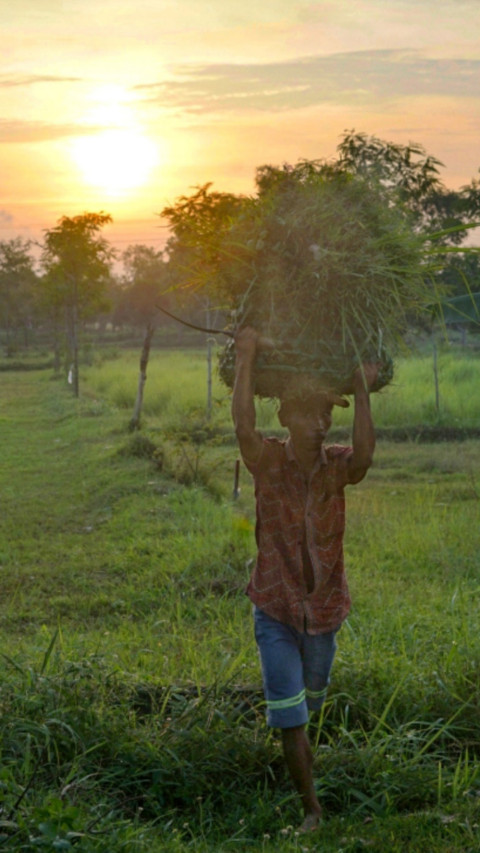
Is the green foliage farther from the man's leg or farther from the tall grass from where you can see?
the man's leg

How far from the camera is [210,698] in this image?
3998mm

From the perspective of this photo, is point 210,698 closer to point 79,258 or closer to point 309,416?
point 309,416

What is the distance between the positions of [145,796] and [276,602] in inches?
32.1

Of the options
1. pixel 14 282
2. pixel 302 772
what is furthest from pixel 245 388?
pixel 14 282

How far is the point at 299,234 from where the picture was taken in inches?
132

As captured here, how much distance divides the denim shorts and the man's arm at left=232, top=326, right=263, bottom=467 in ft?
2.03

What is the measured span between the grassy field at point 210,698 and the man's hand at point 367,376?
131 centimetres

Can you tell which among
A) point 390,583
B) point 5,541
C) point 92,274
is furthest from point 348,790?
point 92,274

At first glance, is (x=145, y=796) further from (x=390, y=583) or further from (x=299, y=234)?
(x=390, y=583)

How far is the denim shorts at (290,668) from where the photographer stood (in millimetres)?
3322

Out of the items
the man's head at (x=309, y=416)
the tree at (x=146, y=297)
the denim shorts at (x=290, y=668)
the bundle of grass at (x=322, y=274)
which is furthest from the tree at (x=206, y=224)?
the tree at (x=146, y=297)

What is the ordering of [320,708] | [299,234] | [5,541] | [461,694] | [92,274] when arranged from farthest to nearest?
[92,274], [5,541], [461,694], [320,708], [299,234]

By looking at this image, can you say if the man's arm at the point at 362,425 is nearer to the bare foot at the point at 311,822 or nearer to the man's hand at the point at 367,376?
the man's hand at the point at 367,376

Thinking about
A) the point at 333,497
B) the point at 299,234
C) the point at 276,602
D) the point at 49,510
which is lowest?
the point at 49,510
